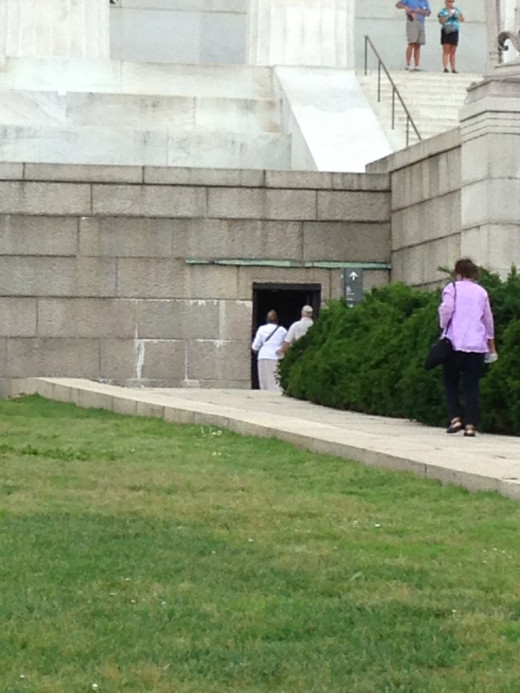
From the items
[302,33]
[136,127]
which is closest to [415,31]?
[302,33]

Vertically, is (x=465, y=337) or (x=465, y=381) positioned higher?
(x=465, y=337)

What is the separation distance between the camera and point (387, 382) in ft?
55.6

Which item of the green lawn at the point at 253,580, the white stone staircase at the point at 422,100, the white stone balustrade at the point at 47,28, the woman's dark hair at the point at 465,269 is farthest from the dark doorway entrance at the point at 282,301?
the green lawn at the point at 253,580

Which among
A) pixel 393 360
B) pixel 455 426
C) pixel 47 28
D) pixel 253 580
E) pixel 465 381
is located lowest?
pixel 253 580

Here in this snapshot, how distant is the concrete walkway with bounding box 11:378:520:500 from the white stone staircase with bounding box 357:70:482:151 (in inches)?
363

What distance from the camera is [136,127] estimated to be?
91.3 feet

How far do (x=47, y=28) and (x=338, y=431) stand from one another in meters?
19.1

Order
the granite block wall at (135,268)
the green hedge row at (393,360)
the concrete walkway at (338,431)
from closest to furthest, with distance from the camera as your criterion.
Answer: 1. the concrete walkway at (338,431)
2. the green hedge row at (393,360)
3. the granite block wall at (135,268)

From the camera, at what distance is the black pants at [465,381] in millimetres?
14438

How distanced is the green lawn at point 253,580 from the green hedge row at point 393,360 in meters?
4.01

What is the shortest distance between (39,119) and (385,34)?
17.9m

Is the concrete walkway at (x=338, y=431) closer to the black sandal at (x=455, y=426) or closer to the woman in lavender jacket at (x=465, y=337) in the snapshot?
the black sandal at (x=455, y=426)

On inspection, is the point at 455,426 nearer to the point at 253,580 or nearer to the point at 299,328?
the point at 253,580

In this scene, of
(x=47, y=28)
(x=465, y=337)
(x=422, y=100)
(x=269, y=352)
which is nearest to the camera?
(x=465, y=337)
